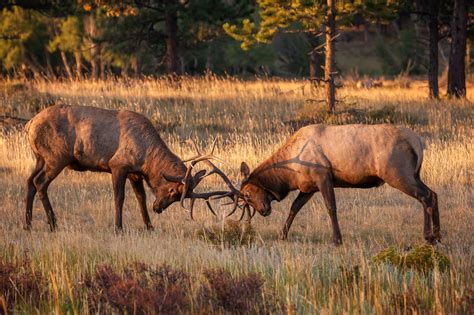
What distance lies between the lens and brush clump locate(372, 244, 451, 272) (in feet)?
30.7

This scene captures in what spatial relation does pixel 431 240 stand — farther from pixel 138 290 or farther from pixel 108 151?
pixel 138 290

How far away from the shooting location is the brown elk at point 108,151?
12.4 m

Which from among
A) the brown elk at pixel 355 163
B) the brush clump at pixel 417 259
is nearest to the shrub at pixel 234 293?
the brush clump at pixel 417 259

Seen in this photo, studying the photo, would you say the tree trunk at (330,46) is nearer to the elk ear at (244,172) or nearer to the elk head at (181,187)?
the elk ear at (244,172)

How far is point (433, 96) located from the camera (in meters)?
30.3

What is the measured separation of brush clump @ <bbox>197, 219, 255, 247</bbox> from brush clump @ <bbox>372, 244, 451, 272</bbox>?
220cm

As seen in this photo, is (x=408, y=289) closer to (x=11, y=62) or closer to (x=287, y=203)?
(x=287, y=203)

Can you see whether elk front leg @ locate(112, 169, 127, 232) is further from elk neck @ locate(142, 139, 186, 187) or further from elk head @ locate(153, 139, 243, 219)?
elk head @ locate(153, 139, 243, 219)

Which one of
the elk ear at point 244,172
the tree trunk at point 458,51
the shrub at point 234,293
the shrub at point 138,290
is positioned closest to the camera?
the shrub at point 138,290

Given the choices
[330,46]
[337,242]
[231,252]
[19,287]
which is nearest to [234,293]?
[19,287]

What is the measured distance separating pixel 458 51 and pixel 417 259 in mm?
21456

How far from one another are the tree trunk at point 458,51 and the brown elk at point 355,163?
17990mm

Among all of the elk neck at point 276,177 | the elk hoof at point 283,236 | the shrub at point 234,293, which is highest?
the elk neck at point 276,177

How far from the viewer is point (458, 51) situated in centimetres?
2973
